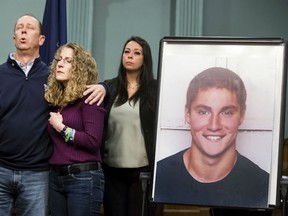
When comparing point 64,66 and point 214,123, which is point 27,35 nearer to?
point 64,66

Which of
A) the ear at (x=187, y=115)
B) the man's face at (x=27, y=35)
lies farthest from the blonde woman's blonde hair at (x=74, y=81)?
the ear at (x=187, y=115)

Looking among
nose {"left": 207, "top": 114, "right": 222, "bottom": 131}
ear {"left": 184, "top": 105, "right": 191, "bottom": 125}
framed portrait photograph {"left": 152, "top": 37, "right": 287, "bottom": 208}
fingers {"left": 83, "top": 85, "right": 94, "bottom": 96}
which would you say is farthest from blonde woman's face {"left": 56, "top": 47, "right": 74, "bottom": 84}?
nose {"left": 207, "top": 114, "right": 222, "bottom": 131}

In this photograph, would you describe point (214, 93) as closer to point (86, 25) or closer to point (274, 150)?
point (274, 150)

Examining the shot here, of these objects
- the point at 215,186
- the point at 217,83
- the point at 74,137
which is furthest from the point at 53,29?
the point at 215,186

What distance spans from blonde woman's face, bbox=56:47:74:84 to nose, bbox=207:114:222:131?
2.32 ft

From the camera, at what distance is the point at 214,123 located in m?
2.42

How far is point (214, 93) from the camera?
2.44 meters

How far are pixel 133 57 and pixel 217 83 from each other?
653 millimetres

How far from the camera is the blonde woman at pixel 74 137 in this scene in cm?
237

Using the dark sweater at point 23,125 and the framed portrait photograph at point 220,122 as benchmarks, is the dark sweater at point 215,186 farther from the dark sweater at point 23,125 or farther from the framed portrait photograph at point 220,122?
the dark sweater at point 23,125

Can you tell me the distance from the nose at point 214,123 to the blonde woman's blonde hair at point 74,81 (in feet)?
1.96

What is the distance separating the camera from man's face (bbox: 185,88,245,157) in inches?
94.6

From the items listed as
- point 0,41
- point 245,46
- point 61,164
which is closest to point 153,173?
point 61,164

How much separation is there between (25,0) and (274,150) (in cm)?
292
